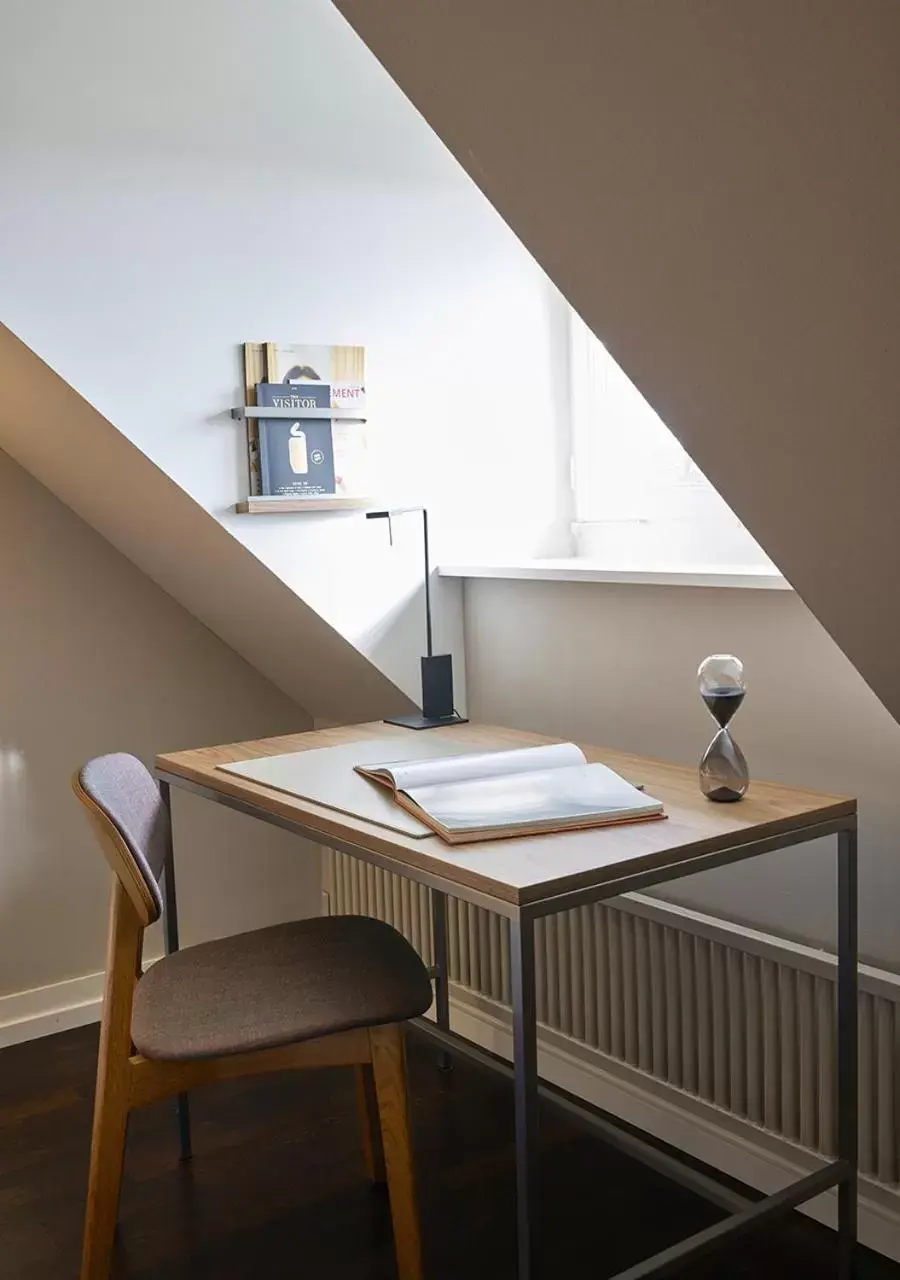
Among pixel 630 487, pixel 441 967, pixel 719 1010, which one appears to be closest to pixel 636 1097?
pixel 719 1010

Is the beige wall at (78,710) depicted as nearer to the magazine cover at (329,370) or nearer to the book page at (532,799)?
the magazine cover at (329,370)

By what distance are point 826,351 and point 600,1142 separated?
1694mm

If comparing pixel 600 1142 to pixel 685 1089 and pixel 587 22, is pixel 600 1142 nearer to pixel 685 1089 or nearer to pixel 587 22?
pixel 685 1089

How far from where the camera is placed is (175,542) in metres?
2.62

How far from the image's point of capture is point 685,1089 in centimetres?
229

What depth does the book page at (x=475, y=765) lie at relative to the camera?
1.89m

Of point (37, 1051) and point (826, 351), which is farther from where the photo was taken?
point (37, 1051)

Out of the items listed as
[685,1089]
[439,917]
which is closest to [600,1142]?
[685,1089]

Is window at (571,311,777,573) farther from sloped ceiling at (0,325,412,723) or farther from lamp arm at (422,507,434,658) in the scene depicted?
sloped ceiling at (0,325,412,723)

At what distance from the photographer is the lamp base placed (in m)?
2.43

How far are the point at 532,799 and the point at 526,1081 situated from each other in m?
0.41

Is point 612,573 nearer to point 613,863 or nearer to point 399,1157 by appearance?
point 613,863

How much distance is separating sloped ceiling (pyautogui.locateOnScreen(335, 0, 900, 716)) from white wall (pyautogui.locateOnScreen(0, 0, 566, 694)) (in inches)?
41.7

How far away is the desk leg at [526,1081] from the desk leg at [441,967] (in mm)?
1129
